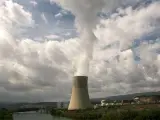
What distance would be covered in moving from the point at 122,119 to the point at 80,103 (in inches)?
236

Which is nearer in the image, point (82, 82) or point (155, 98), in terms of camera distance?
point (82, 82)

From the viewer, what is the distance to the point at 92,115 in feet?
134

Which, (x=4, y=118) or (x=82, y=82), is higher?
(x=82, y=82)

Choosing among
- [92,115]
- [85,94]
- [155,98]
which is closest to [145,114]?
[85,94]

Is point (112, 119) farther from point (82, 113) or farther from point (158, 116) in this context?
point (82, 113)

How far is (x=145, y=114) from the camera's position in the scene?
1202 inches

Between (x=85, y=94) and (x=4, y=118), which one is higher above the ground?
(x=85, y=94)

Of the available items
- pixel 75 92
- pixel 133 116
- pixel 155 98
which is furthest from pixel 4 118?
pixel 155 98

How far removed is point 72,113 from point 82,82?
489 inches

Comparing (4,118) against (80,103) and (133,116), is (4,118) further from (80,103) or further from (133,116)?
(133,116)

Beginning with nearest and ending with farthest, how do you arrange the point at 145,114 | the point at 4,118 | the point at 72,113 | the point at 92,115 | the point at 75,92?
the point at 145,114 < the point at 4,118 < the point at 75,92 < the point at 92,115 < the point at 72,113

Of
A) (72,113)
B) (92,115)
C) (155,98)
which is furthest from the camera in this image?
(155,98)

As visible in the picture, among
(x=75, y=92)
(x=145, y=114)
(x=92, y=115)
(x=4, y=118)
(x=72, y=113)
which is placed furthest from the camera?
(x=72, y=113)

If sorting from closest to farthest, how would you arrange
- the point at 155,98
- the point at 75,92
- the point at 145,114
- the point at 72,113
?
the point at 145,114 < the point at 75,92 < the point at 72,113 < the point at 155,98
